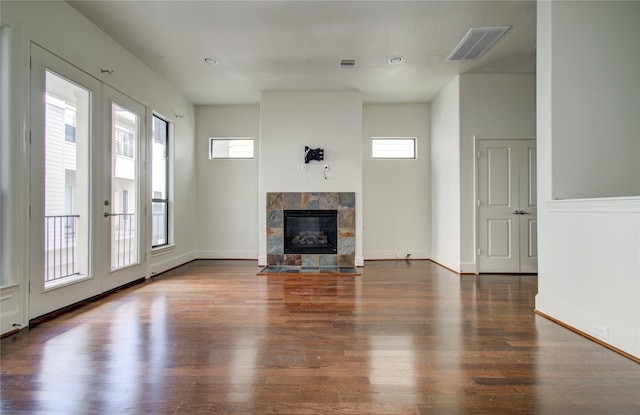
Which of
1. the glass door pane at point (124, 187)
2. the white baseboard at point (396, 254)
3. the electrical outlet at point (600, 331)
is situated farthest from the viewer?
the white baseboard at point (396, 254)

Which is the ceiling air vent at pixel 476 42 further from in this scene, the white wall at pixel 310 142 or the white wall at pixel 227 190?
the white wall at pixel 227 190

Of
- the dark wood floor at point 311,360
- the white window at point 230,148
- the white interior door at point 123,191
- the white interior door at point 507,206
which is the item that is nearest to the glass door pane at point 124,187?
the white interior door at point 123,191

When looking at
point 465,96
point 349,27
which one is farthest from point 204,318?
point 465,96

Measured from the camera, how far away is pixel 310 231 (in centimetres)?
536

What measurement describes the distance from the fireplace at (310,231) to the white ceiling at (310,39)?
2169mm

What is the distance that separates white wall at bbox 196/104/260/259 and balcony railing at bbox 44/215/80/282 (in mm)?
2888

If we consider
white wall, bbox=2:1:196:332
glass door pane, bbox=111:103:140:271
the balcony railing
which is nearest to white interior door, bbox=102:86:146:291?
glass door pane, bbox=111:103:140:271

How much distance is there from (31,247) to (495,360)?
372cm

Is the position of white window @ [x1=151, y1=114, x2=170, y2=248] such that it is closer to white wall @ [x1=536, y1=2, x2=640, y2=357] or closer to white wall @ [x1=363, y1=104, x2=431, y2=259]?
white wall @ [x1=363, y1=104, x2=431, y2=259]

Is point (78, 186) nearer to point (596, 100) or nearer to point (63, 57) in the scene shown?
point (63, 57)

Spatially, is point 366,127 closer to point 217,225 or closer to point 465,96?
point 465,96

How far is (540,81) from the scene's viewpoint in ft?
9.51

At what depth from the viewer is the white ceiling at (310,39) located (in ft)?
10.1

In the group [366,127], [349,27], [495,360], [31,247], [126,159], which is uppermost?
[349,27]
